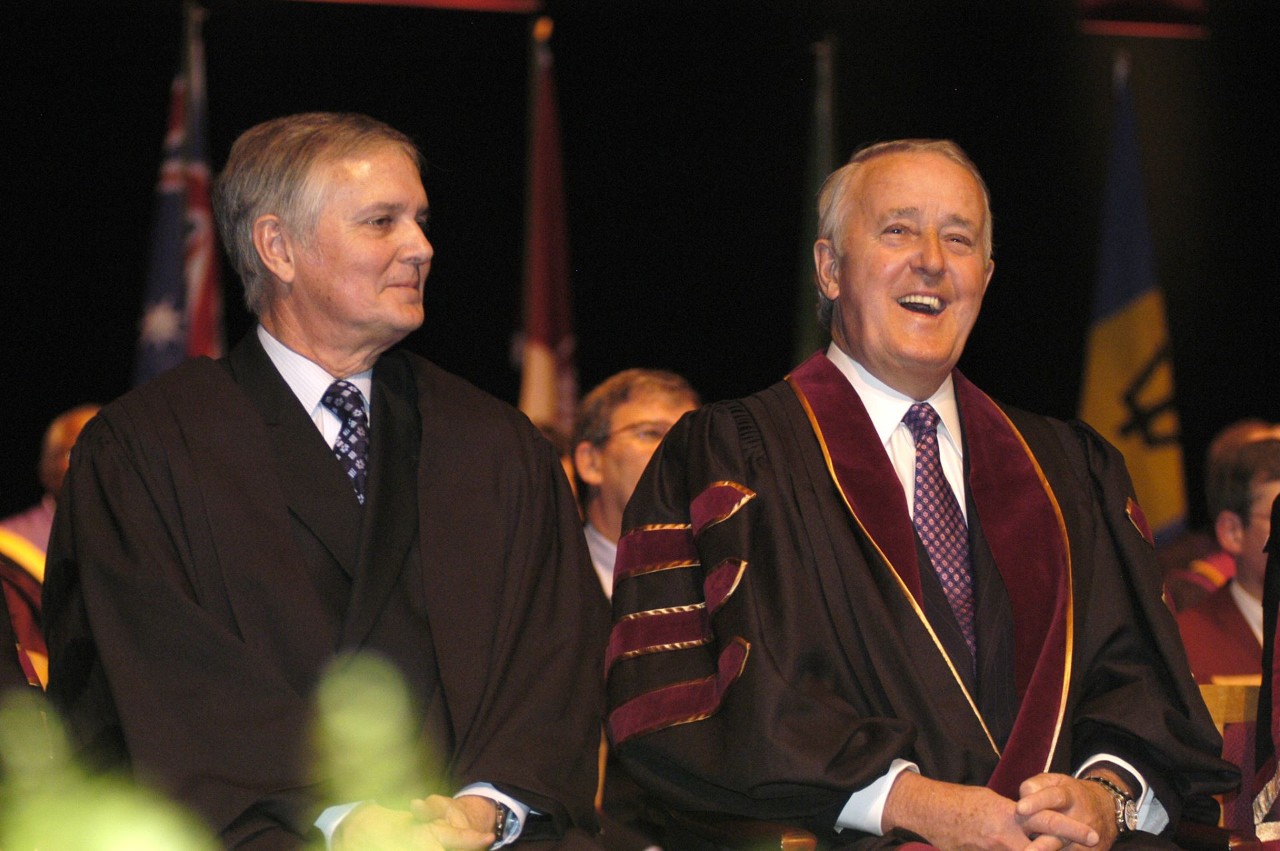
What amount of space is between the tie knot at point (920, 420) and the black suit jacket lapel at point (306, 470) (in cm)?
111

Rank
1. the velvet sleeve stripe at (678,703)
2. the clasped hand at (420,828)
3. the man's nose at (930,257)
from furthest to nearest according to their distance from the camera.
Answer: the man's nose at (930,257) < the velvet sleeve stripe at (678,703) < the clasped hand at (420,828)

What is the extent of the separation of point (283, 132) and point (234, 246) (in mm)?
266

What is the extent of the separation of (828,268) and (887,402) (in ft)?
1.04

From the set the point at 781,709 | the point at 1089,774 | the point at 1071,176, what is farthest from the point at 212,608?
the point at 1071,176

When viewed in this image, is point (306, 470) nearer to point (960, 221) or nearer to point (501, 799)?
point (501, 799)

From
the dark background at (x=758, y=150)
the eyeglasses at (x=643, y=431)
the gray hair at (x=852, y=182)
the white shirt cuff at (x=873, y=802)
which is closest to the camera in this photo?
the white shirt cuff at (x=873, y=802)

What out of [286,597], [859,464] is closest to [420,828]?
[286,597]

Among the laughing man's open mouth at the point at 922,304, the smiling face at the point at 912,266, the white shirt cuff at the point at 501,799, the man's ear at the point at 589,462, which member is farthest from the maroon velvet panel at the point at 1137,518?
the man's ear at the point at 589,462

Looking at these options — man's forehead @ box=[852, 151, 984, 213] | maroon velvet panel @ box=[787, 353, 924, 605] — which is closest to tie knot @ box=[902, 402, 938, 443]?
maroon velvet panel @ box=[787, 353, 924, 605]

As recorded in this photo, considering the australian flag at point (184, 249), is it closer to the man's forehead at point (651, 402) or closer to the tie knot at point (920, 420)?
the man's forehead at point (651, 402)

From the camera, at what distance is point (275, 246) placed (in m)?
3.21

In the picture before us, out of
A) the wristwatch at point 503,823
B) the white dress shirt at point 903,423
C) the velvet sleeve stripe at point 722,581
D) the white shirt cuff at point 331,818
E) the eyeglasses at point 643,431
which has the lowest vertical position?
the wristwatch at point 503,823

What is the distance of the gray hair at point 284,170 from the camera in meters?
3.15

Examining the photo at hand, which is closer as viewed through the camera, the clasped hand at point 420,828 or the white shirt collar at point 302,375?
the clasped hand at point 420,828
